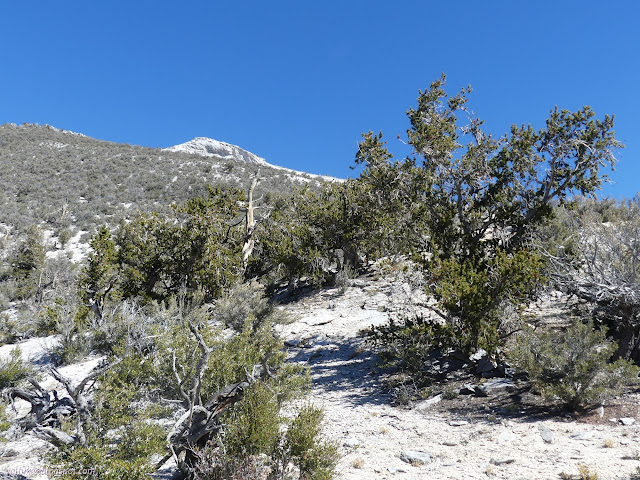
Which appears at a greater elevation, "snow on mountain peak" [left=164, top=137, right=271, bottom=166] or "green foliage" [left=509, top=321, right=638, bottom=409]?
"snow on mountain peak" [left=164, top=137, right=271, bottom=166]

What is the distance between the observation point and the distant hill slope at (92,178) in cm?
3238

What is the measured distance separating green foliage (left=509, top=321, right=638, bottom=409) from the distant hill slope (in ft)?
92.1

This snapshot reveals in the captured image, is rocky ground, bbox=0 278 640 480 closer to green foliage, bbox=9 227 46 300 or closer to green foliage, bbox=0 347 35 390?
green foliage, bbox=0 347 35 390

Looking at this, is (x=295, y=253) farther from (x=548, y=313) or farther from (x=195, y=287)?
(x=548, y=313)

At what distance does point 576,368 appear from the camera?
21.5 ft

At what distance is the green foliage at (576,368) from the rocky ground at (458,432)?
348 millimetres

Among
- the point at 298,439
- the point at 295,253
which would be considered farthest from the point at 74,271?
the point at 298,439

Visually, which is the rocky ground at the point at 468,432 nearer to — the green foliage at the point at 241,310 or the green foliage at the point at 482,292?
the green foliage at the point at 482,292

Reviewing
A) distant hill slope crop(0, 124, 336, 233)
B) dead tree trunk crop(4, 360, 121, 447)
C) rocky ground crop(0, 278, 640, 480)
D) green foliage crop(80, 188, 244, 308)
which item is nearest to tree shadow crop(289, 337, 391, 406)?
rocky ground crop(0, 278, 640, 480)

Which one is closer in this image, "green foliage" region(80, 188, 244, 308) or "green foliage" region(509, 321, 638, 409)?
"green foliage" region(509, 321, 638, 409)

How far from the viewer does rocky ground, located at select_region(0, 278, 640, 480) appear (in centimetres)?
517

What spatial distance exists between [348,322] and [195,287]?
5879 millimetres

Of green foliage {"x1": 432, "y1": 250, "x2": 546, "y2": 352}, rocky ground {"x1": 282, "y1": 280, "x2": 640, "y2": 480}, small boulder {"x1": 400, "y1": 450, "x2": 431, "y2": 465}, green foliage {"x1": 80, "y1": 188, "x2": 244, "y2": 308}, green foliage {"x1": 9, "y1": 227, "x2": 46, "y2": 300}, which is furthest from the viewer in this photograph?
green foliage {"x1": 9, "y1": 227, "x2": 46, "y2": 300}

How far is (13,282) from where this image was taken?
918 inches
